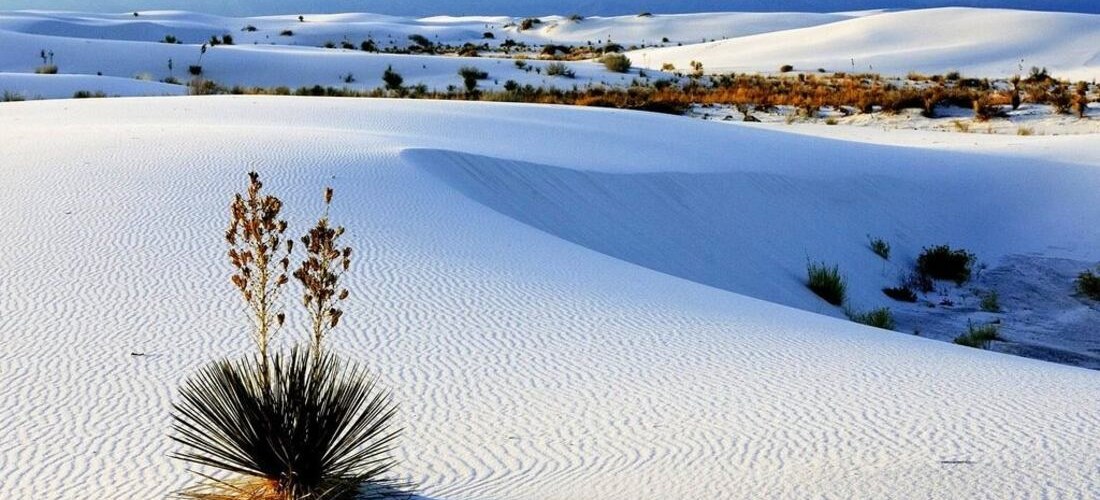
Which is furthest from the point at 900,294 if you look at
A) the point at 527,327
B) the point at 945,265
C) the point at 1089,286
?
the point at 527,327

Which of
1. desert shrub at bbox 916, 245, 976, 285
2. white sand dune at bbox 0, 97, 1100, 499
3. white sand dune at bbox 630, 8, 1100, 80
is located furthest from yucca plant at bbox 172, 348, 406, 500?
white sand dune at bbox 630, 8, 1100, 80

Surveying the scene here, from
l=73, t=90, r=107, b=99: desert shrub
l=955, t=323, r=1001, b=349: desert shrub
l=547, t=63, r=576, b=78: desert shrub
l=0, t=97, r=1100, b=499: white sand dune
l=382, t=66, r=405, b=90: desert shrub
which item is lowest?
l=955, t=323, r=1001, b=349: desert shrub

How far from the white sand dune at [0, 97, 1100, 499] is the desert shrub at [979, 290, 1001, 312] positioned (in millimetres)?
1087

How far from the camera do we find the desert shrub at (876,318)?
995 cm

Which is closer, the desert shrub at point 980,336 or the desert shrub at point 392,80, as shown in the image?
the desert shrub at point 980,336

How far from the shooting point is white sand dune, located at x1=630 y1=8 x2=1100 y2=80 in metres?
46.0

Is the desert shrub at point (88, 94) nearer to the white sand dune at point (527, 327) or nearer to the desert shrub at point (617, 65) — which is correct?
the white sand dune at point (527, 327)

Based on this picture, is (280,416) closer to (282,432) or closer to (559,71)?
(282,432)

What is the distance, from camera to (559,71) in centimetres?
3462

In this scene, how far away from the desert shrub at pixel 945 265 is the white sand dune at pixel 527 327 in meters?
0.64

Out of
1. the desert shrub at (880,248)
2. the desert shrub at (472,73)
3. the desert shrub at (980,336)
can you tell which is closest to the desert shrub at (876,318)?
the desert shrub at (980,336)

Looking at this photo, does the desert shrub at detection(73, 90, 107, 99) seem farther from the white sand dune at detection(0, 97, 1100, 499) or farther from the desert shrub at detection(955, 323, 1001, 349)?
the desert shrub at detection(955, 323, 1001, 349)

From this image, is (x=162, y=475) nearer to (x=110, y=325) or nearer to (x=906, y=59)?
(x=110, y=325)

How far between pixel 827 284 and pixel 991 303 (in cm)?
174
